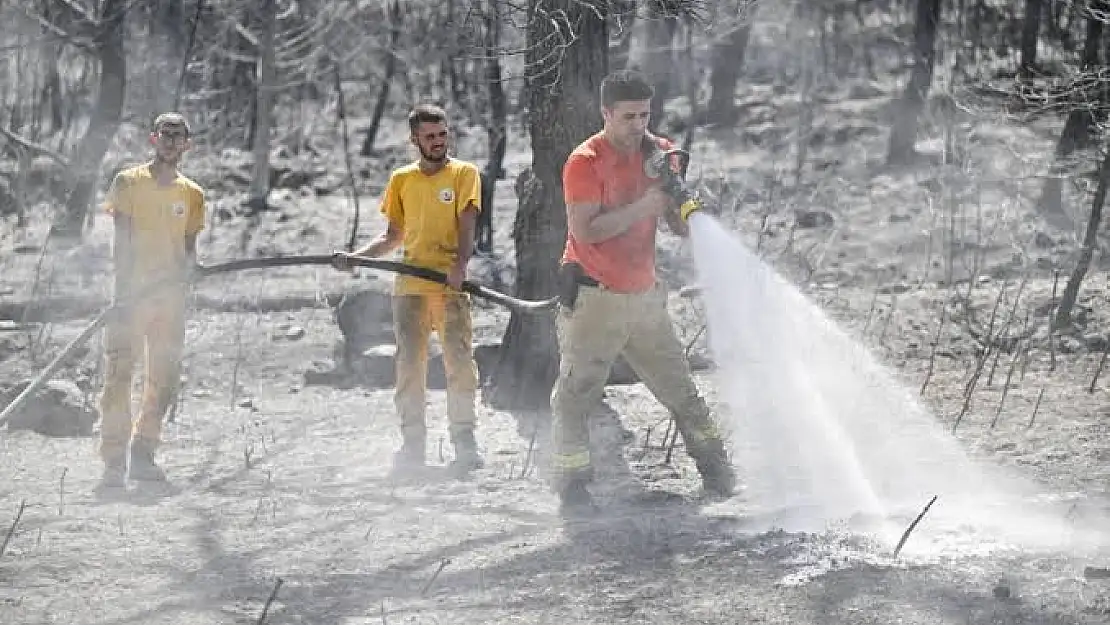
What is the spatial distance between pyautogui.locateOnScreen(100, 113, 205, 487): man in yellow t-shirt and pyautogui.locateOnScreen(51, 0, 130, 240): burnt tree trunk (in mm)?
9906

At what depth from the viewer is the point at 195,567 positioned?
5.41m

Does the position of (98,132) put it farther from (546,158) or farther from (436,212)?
(436,212)

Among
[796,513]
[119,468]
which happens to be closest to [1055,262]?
[796,513]

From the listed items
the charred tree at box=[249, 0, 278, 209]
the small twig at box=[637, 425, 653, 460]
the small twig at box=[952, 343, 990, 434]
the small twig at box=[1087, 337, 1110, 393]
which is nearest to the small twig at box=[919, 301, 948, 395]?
the small twig at box=[952, 343, 990, 434]

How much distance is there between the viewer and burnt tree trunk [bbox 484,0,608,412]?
313 inches

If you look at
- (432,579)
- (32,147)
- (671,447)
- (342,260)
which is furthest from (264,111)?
(432,579)

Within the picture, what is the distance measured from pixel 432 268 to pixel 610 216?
149cm

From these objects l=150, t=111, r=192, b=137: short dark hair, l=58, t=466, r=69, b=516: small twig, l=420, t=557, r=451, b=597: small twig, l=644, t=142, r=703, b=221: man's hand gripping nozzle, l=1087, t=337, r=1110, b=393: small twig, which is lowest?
l=58, t=466, r=69, b=516: small twig

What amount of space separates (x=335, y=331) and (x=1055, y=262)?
6.03 m

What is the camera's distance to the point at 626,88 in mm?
5824

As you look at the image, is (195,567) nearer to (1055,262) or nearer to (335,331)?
(335,331)

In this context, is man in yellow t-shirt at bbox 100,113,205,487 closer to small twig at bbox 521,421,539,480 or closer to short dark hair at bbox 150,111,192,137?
short dark hair at bbox 150,111,192,137

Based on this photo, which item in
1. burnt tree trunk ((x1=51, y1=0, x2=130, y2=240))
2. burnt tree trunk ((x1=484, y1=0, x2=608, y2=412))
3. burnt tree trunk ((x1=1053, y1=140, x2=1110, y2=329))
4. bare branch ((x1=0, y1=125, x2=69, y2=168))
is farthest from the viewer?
burnt tree trunk ((x1=51, y1=0, x2=130, y2=240))

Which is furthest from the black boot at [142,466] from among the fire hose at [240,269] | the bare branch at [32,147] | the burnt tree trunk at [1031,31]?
the burnt tree trunk at [1031,31]
